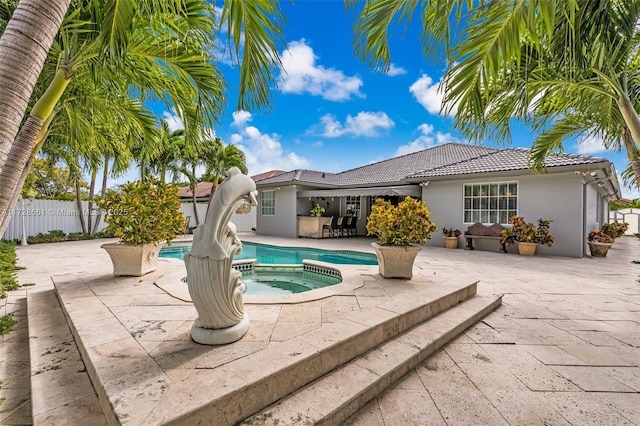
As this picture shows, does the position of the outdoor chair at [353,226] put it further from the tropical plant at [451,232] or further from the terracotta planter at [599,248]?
the terracotta planter at [599,248]

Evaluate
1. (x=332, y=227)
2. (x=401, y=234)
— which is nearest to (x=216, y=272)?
(x=401, y=234)

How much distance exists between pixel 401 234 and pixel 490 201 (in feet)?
28.1

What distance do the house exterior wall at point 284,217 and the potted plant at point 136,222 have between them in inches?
439

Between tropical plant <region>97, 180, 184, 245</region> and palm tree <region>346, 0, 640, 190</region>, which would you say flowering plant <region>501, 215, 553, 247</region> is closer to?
palm tree <region>346, 0, 640, 190</region>

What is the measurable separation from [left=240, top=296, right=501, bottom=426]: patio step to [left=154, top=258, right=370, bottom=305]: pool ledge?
1308 millimetres

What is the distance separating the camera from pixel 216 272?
2.52 m

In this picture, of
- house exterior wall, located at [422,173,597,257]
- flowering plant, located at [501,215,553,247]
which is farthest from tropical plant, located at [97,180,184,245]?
house exterior wall, located at [422,173,597,257]

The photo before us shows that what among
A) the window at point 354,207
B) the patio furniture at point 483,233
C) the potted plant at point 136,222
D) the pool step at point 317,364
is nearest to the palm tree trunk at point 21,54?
the pool step at point 317,364

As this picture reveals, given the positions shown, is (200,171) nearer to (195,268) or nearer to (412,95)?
(412,95)

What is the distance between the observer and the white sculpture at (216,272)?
99.0 inches

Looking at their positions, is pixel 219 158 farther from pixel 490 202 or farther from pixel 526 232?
pixel 526 232

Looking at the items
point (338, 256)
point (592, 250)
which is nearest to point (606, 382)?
point (338, 256)

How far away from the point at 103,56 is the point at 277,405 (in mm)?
3810

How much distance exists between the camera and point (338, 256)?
1011 cm
